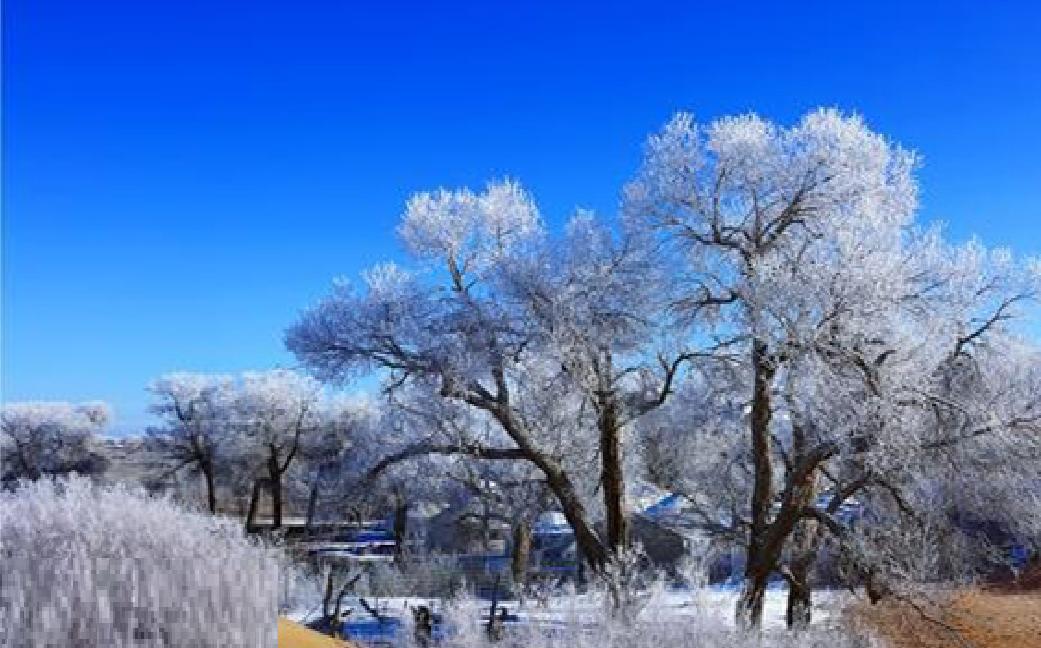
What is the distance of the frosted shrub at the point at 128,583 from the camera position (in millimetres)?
5016

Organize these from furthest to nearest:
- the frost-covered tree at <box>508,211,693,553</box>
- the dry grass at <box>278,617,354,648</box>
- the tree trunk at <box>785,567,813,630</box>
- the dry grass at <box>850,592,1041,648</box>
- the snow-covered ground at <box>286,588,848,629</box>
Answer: the frost-covered tree at <box>508,211,693,553</box>
the dry grass at <box>850,592,1041,648</box>
the tree trunk at <box>785,567,813,630</box>
the snow-covered ground at <box>286,588,848,629</box>
the dry grass at <box>278,617,354,648</box>

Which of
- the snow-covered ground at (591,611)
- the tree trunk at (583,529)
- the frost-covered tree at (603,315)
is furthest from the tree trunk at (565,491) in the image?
the snow-covered ground at (591,611)

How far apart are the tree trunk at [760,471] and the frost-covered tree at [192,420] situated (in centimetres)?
3169

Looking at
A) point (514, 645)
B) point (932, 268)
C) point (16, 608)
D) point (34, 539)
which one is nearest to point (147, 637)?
point (16, 608)

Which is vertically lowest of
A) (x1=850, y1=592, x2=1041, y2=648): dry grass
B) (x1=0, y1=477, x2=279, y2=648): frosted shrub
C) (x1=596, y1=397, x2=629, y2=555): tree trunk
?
(x1=850, y1=592, x2=1041, y2=648): dry grass

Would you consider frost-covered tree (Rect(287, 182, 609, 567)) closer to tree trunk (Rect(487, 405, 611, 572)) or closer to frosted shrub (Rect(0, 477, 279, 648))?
tree trunk (Rect(487, 405, 611, 572))

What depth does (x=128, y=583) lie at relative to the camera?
17.6 feet

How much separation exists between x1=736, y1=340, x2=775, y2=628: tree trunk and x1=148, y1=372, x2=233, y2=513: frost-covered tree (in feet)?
104

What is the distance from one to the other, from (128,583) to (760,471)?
44.9ft

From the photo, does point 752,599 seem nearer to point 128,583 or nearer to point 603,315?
point 603,315

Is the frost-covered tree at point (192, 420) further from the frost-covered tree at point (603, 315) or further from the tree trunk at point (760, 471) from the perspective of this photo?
the tree trunk at point (760, 471)

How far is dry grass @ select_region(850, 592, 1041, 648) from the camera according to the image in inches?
627

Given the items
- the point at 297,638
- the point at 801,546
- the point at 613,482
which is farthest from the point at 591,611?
the point at 801,546

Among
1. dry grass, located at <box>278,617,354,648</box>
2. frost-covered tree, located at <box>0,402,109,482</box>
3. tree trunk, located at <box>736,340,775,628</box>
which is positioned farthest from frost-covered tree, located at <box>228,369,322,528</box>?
dry grass, located at <box>278,617,354,648</box>
